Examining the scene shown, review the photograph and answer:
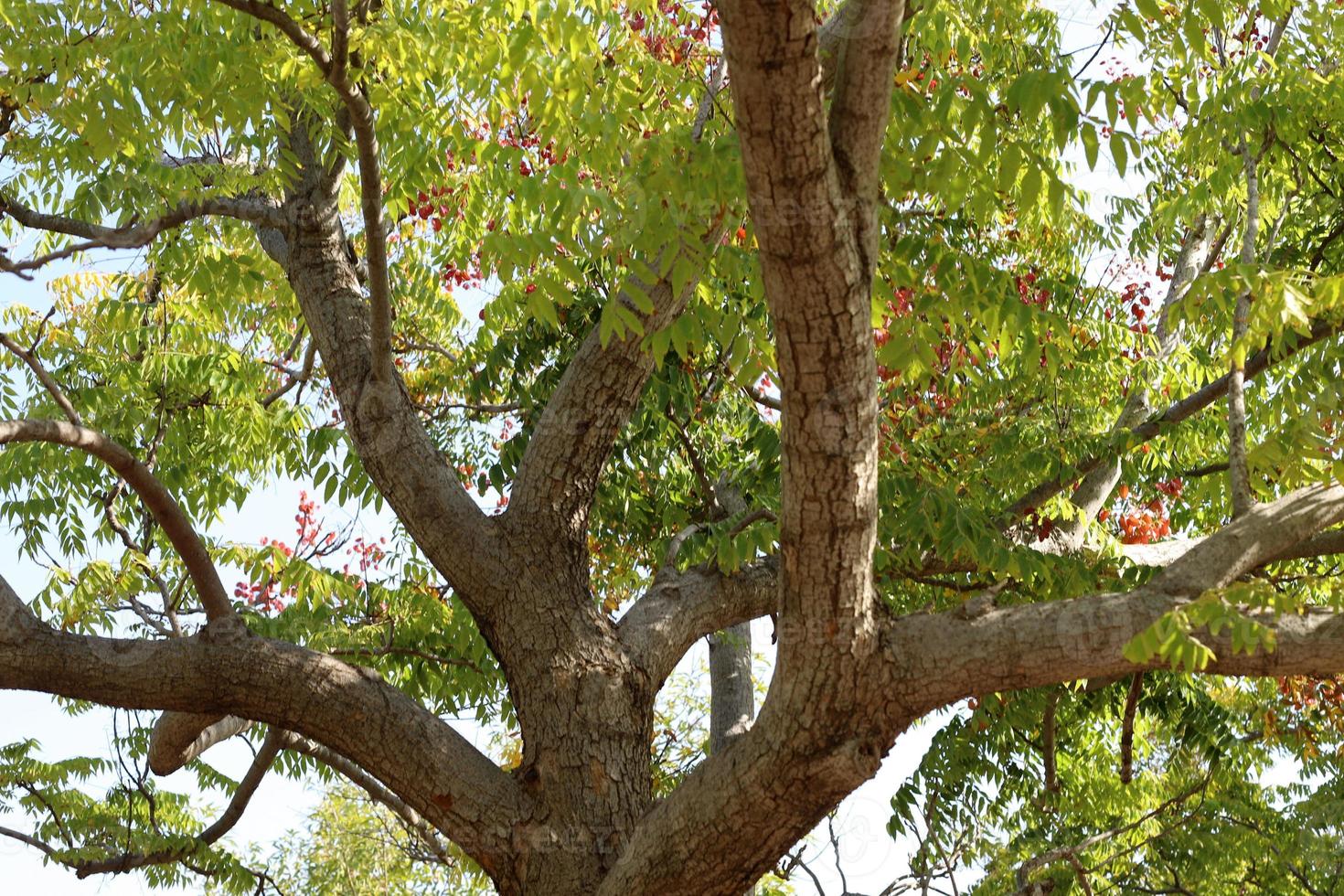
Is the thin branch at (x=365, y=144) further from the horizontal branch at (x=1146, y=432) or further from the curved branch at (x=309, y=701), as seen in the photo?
the horizontal branch at (x=1146, y=432)

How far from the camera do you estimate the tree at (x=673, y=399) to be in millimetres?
3648

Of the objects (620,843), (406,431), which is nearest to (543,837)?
(620,843)

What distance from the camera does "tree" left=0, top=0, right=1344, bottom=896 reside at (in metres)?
3.65

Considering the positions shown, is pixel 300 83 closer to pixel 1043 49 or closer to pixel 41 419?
pixel 41 419

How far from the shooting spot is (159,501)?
5230 mm

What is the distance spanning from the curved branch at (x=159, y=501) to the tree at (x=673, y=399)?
23 millimetres

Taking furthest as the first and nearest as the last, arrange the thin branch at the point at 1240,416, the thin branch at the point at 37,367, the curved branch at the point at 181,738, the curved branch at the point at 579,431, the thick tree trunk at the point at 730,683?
the thick tree trunk at the point at 730,683, the curved branch at the point at 181,738, the curved branch at the point at 579,431, the thin branch at the point at 37,367, the thin branch at the point at 1240,416

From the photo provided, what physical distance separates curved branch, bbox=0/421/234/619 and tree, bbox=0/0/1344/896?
2 cm

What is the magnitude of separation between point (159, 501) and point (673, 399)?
2603mm

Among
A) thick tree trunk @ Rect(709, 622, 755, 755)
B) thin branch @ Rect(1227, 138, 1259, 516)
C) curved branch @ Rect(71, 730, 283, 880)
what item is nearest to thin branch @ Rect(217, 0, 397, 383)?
curved branch @ Rect(71, 730, 283, 880)

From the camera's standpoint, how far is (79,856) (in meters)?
6.19

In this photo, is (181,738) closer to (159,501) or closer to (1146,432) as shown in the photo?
(159,501)

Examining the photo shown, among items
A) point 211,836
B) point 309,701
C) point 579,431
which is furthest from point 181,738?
point 579,431

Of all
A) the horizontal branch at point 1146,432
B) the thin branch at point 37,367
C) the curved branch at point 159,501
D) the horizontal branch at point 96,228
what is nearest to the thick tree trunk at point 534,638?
the horizontal branch at point 96,228
